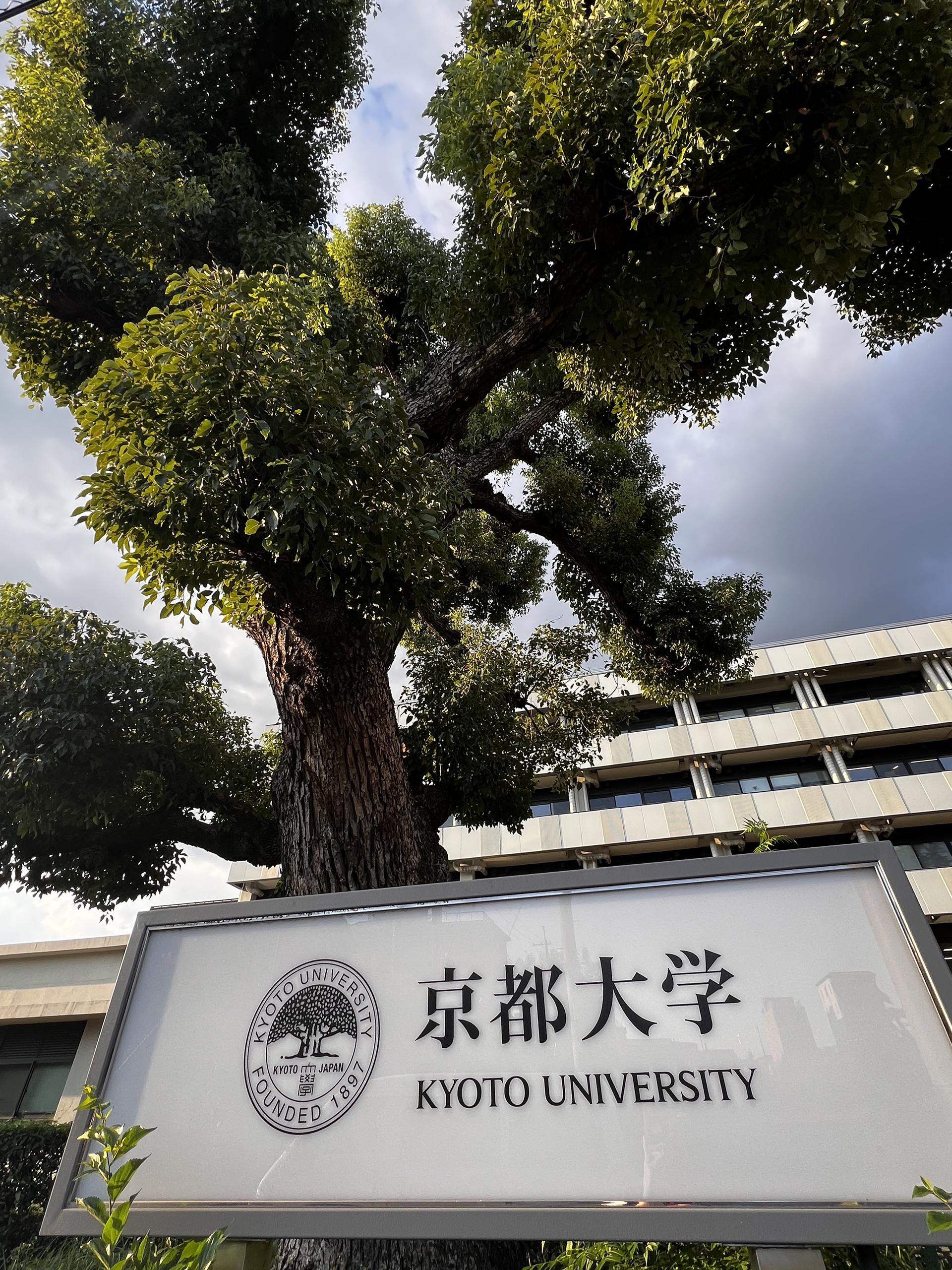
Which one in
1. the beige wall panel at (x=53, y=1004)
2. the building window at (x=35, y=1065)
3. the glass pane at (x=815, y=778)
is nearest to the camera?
the building window at (x=35, y=1065)

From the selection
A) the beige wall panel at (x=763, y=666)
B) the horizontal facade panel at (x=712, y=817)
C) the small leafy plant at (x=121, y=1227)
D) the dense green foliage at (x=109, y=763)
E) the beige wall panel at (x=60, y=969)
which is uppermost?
the beige wall panel at (x=763, y=666)

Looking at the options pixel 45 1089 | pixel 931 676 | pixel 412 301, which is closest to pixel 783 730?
pixel 931 676

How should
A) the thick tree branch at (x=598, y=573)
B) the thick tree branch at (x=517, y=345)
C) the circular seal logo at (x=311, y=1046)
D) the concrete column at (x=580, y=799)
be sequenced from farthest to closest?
the concrete column at (x=580, y=799) → the thick tree branch at (x=598, y=573) → the thick tree branch at (x=517, y=345) → the circular seal logo at (x=311, y=1046)

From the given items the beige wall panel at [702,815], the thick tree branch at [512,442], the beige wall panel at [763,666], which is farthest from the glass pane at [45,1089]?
the beige wall panel at [763,666]

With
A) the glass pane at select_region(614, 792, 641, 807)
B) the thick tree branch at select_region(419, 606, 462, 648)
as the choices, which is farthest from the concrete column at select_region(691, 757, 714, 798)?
the thick tree branch at select_region(419, 606, 462, 648)

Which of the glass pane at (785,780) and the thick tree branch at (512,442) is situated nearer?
the thick tree branch at (512,442)

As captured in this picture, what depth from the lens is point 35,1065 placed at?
37.8ft

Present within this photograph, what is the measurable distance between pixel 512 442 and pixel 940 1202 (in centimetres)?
563

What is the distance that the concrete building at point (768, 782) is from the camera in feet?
50.4

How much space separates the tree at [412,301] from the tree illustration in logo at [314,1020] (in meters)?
1.42

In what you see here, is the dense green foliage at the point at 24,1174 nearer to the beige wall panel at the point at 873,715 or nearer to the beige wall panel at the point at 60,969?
the beige wall panel at the point at 60,969

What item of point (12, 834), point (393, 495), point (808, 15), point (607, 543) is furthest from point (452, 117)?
point (12, 834)

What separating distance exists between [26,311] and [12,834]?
157 inches

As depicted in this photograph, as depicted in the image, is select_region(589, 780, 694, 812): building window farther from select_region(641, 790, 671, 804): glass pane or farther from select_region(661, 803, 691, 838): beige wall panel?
select_region(661, 803, 691, 838): beige wall panel
